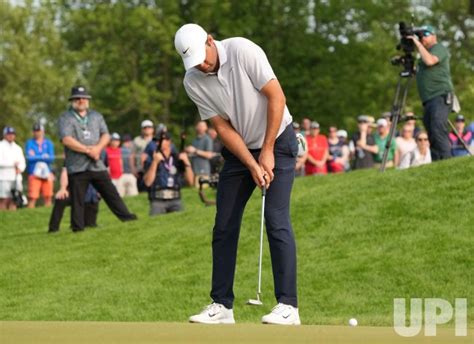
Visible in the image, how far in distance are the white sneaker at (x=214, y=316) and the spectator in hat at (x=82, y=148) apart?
31.0 ft

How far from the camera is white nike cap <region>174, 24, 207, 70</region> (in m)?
8.42

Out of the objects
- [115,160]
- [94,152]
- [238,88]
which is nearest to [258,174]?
[238,88]

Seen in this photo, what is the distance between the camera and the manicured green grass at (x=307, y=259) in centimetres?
1345

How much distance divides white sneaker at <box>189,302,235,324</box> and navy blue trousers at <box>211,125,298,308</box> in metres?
0.05

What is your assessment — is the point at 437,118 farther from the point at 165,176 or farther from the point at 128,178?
the point at 128,178

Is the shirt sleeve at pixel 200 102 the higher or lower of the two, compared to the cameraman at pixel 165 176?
higher

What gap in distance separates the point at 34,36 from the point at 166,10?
13161mm

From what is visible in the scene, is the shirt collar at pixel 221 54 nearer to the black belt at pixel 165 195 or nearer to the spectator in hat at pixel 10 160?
A: the black belt at pixel 165 195

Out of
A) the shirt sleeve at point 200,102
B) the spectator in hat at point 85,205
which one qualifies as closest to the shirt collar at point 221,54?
the shirt sleeve at point 200,102

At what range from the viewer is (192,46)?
27.7 feet

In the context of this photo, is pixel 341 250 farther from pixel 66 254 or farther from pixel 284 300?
pixel 284 300

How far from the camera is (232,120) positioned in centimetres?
881

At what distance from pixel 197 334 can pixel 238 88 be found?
1982mm

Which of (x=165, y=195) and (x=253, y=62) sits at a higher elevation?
(x=253, y=62)
